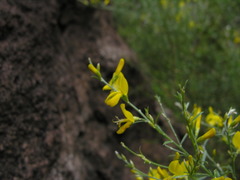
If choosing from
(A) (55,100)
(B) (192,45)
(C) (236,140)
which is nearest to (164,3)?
(B) (192,45)

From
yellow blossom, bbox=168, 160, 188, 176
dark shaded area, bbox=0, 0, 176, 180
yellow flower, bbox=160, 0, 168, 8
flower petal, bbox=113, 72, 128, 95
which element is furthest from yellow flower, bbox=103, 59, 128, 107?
yellow flower, bbox=160, 0, 168, 8

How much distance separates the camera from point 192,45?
11.5ft

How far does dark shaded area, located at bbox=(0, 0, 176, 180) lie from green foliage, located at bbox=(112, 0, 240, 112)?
488 mm

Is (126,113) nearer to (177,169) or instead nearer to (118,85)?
(118,85)

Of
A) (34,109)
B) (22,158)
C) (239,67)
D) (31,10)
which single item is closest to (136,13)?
(239,67)

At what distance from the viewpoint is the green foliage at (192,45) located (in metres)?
2.64

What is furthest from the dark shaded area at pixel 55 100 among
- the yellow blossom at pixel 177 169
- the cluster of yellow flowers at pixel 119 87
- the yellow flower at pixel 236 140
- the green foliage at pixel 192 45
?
the yellow flower at pixel 236 140

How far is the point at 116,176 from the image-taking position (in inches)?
91.6

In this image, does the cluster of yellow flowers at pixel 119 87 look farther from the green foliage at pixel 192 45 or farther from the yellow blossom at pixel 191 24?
the yellow blossom at pixel 191 24

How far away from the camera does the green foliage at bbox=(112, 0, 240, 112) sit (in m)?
2.64

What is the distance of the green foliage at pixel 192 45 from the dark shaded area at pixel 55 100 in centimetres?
49

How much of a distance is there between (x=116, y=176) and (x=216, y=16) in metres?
2.09

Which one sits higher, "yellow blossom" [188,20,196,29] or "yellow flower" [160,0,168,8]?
"yellow flower" [160,0,168,8]

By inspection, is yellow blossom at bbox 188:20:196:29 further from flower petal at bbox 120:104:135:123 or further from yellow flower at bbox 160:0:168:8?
flower petal at bbox 120:104:135:123
